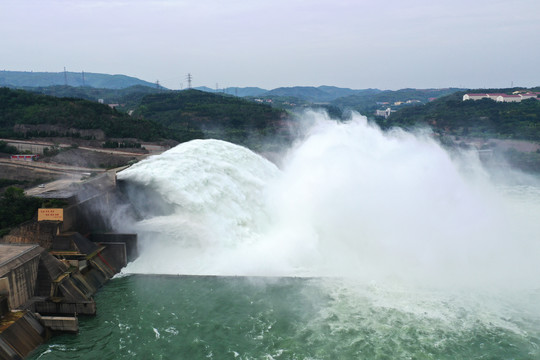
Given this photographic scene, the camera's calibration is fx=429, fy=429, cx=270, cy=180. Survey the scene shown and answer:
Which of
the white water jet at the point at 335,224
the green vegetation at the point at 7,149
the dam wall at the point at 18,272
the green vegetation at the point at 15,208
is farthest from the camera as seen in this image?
the green vegetation at the point at 7,149

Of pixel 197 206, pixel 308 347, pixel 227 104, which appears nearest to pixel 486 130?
pixel 227 104

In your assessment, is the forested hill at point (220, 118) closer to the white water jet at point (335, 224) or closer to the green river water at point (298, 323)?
the white water jet at point (335, 224)

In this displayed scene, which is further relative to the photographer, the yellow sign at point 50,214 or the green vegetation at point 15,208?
the green vegetation at point 15,208

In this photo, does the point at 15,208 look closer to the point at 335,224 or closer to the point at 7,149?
the point at 7,149

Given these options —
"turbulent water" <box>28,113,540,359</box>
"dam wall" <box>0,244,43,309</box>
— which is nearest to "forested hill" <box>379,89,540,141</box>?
"turbulent water" <box>28,113,540,359</box>

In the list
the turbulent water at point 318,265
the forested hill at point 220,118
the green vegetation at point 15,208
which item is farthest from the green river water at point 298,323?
the forested hill at point 220,118

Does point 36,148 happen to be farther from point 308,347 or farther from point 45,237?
point 308,347

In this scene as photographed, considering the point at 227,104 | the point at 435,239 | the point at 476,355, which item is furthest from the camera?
the point at 227,104
